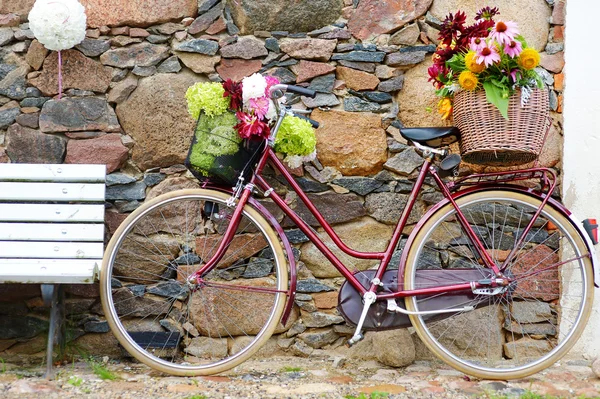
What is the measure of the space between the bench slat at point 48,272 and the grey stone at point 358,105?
5.13 ft

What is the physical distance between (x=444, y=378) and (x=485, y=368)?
0.21m

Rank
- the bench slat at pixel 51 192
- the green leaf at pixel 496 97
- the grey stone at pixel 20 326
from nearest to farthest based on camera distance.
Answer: the green leaf at pixel 496 97 < the bench slat at pixel 51 192 < the grey stone at pixel 20 326

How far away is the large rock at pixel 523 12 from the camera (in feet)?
12.8

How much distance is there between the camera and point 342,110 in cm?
390

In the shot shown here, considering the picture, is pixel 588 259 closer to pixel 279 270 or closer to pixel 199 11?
pixel 279 270

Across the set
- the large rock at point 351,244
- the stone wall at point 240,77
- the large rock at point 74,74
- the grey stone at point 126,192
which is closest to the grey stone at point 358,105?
the stone wall at point 240,77

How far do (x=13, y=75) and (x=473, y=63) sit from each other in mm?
2429

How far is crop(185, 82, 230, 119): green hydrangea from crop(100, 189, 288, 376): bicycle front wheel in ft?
2.32

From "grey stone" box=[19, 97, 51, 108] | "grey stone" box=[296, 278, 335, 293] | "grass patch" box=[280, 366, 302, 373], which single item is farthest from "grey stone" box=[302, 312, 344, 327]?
"grey stone" box=[19, 97, 51, 108]

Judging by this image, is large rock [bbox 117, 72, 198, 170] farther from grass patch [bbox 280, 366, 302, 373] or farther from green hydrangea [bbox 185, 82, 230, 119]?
grass patch [bbox 280, 366, 302, 373]

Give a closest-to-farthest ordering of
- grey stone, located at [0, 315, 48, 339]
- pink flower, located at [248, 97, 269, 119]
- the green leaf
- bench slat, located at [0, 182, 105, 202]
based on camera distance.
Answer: the green leaf
pink flower, located at [248, 97, 269, 119]
bench slat, located at [0, 182, 105, 202]
grey stone, located at [0, 315, 48, 339]

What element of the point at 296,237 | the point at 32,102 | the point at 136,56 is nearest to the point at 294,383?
the point at 296,237

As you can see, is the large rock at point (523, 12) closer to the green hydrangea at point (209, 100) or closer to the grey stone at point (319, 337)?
the green hydrangea at point (209, 100)

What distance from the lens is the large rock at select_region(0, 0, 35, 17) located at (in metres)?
3.86
